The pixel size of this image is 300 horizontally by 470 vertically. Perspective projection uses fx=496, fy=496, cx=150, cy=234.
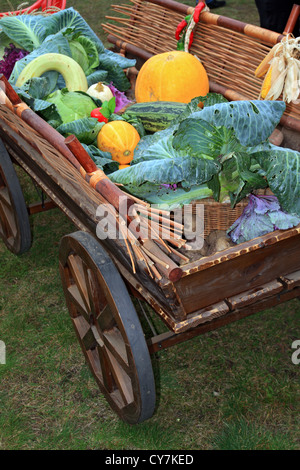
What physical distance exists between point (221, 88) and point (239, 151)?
1.32m

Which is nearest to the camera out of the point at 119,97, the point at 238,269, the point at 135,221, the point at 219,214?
the point at 135,221

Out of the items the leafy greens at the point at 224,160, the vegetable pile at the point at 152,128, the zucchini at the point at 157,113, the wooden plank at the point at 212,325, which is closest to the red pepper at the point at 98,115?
the vegetable pile at the point at 152,128

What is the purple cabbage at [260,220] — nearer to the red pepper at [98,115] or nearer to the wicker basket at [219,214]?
the wicker basket at [219,214]

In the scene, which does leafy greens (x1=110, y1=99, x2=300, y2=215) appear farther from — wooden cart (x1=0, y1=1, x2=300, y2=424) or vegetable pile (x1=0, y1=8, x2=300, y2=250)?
wooden cart (x1=0, y1=1, x2=300, y2=424)

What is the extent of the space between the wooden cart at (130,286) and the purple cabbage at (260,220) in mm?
49

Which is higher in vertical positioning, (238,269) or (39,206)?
(238,269)

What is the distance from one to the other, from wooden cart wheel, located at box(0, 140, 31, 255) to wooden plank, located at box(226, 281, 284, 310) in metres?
1.66

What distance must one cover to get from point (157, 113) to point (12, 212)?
117 centimetres

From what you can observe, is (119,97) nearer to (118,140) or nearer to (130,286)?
(118,140)

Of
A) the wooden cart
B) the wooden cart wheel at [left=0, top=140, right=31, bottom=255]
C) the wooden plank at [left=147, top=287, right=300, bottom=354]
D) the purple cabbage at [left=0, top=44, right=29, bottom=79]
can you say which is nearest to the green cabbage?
the wooden cart

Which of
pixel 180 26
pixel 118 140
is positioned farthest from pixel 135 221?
pixel 180 26

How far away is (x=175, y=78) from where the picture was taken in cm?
282

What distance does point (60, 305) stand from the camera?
303cm
